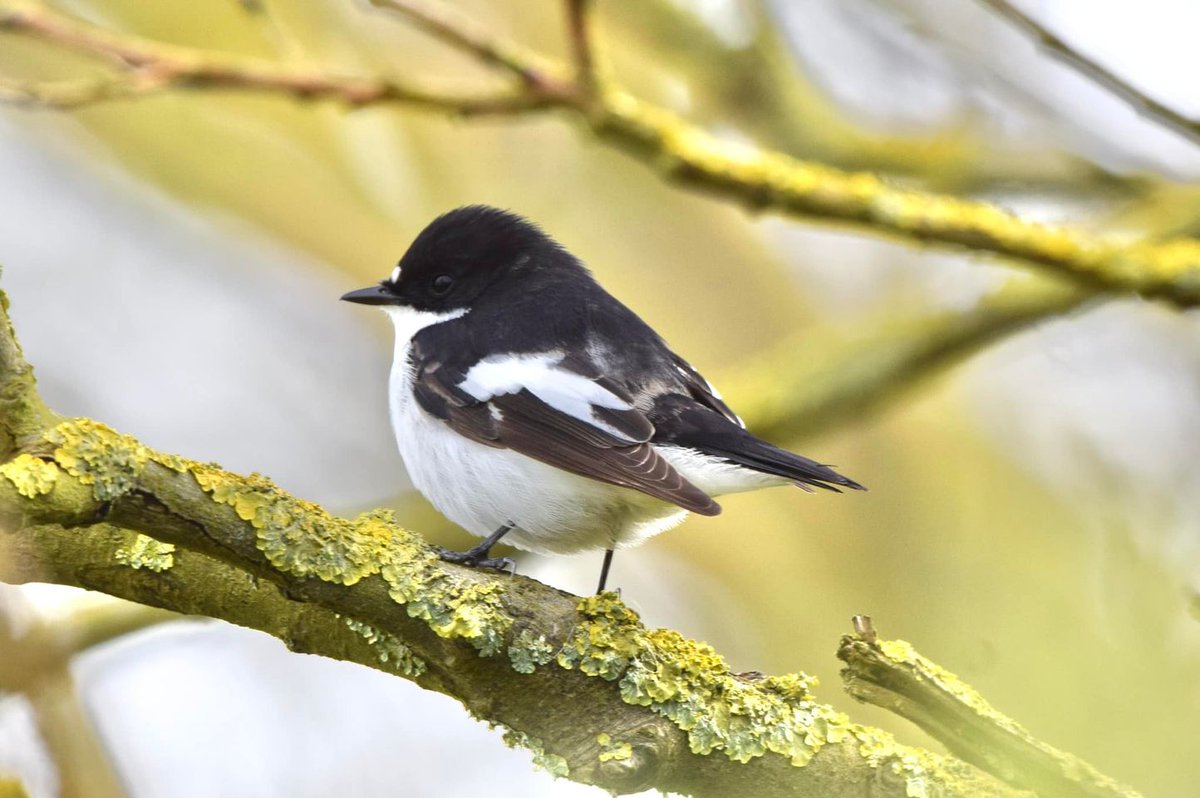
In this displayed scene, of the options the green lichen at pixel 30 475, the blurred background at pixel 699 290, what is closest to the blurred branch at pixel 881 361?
the blurred background at pixel 699 290

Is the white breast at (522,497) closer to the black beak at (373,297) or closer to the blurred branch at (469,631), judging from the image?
the black beak at (373,297)

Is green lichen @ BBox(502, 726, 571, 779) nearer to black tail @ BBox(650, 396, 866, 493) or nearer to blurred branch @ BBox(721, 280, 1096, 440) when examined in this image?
black tail @ BBox(650, 396, 866, 493)

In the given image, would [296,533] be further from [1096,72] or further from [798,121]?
[798,121]

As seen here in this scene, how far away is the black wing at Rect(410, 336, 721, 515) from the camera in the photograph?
3680 millimetres

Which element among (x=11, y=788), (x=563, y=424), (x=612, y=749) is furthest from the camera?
(x=563, y=424)

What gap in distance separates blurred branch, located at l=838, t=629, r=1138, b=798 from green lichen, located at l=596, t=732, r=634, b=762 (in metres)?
0.49

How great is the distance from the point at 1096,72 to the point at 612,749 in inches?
90.2

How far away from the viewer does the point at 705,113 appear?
635 cm

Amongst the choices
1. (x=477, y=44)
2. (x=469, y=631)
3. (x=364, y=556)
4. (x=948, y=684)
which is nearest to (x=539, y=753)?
(x=469, y=631)

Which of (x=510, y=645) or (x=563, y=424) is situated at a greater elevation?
(x=563, y=424)

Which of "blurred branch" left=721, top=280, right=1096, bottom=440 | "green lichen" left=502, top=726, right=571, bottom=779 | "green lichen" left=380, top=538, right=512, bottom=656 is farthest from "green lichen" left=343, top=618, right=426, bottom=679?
"blurred branch" left=721, top=280, right=1096, bottom=440

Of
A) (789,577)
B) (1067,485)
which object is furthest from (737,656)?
(1067,485)

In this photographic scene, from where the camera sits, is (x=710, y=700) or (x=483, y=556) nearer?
(x=710, y=700)

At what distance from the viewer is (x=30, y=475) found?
224cm
